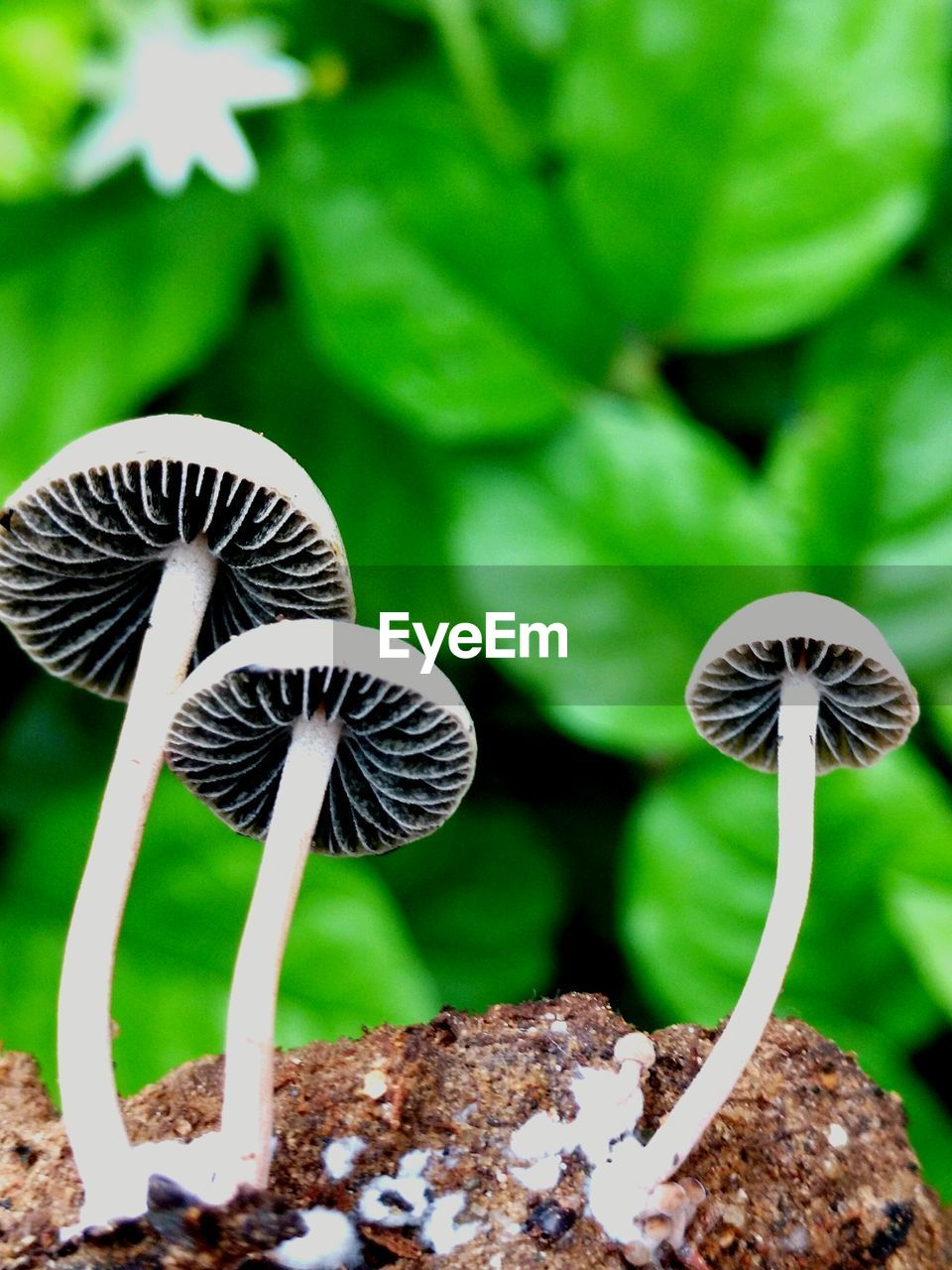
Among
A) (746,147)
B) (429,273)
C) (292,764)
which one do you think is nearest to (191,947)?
(292,764)

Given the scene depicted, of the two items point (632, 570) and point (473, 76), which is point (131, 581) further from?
point (473, 76)

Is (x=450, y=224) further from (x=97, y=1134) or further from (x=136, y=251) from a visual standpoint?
(x=97, y=1134)

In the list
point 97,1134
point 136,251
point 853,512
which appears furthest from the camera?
point 136,251

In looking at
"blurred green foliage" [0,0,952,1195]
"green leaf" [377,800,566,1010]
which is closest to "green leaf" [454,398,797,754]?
"blurred green foliage" [0,0,952,1195]

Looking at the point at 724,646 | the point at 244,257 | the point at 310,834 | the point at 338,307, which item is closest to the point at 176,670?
the point at 310,834

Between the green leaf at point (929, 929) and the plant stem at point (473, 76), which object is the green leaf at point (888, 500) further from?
the plant stem at point (473, 76)

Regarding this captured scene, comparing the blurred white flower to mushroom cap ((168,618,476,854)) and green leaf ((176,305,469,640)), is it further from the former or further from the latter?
mushroom cap ((168,618,476,854))
